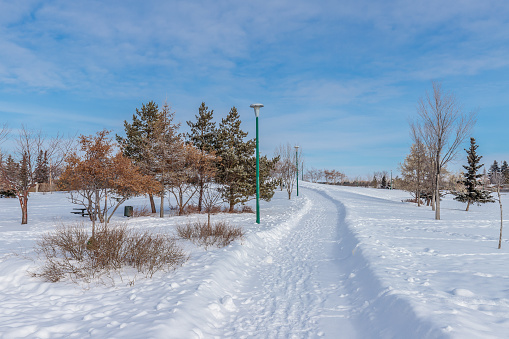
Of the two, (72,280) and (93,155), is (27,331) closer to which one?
(72,280)

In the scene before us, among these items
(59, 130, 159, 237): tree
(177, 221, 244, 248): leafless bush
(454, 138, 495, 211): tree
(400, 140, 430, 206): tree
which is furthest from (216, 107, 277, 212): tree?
(454, 138, 495, 211): tree

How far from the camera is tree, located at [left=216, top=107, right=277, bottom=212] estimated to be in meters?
20.5

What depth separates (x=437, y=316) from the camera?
366 cm

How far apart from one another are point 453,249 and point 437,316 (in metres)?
5.70

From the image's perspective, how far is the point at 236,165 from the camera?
20547 millimetres

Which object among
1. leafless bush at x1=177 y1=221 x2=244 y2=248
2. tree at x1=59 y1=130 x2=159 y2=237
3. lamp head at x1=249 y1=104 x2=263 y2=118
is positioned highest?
lamp head at x1=249 y1=104 x2=263 y2=118

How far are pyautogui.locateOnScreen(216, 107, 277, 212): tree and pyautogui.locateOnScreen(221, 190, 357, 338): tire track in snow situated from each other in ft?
39.2

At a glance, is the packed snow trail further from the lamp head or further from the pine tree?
the pine tree

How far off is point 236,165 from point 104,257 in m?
14.8

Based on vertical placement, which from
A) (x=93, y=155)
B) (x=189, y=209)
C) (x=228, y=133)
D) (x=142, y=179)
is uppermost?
(x=228, y=133)

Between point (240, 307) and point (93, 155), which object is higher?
point (93, 155)

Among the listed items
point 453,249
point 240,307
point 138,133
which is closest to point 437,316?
point 240,307

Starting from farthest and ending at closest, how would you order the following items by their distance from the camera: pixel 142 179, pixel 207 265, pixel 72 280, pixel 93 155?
pixel 142 179
pixel 93 155
pixel 207 265
pixel 72 280

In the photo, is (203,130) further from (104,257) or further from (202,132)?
(104,257)
